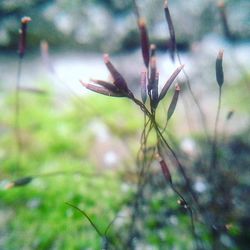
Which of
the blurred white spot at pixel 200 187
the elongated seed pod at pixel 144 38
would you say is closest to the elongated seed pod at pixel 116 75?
the elongated seed pod at pixel 144 38

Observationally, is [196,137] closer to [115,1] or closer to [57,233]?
[57,233]

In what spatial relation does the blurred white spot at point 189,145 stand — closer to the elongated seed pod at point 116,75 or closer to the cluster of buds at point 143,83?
the cluster of buds at point 143,83

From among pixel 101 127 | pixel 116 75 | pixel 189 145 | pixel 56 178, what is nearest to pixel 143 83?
pixel 116 75

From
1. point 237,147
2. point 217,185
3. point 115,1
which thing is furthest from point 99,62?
point 217,185

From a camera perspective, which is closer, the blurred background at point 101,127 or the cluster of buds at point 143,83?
the cluster of buds at point 143,83

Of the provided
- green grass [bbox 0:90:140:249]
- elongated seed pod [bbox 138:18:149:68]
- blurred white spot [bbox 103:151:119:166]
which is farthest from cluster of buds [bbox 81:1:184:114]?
blurred white spot [bbox 103:151:119:166]

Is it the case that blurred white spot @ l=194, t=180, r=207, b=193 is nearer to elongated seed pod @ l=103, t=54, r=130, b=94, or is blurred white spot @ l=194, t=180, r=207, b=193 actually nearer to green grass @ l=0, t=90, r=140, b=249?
green grass @ l=0, t=90, r=140, b=249

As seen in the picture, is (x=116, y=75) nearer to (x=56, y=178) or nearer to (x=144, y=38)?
(x=144, y=38)

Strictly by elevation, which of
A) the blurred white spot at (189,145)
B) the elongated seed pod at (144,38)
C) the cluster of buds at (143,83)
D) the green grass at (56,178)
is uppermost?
the elongated seed pod at (144,38)
